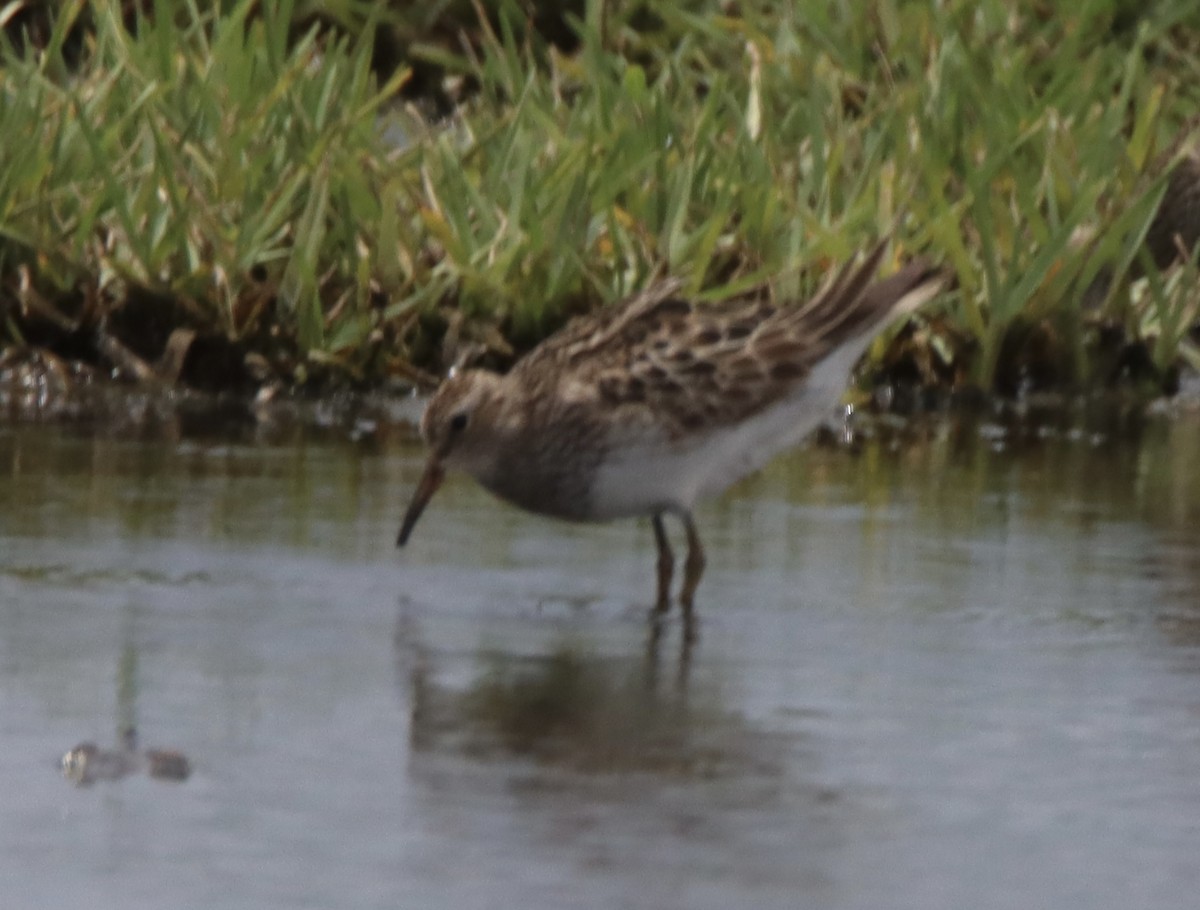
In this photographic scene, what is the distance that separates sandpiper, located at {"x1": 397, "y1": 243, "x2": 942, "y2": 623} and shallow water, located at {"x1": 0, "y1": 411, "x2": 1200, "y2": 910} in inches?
8.8

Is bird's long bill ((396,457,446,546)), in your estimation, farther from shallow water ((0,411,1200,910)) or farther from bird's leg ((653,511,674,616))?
bird's leg ((653,511,674,616))

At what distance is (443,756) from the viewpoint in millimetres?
5914

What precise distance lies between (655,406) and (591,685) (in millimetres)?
1586

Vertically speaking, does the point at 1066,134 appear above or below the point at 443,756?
above

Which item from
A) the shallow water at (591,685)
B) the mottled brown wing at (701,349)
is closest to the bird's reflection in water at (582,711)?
the shallow water at (591,685)

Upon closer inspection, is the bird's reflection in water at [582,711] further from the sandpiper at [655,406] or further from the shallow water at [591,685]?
the sandpiper at [655,406]

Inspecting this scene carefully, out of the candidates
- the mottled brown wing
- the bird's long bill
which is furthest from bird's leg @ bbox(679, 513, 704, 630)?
the bird's long bill

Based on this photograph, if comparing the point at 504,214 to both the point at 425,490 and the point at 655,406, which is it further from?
the point at 425,490

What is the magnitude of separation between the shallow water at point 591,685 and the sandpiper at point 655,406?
224mm

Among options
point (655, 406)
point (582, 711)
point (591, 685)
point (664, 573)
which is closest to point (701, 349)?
point (655, 406)

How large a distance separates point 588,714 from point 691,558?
149 centimetres

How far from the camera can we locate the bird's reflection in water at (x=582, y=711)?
19.6 feet

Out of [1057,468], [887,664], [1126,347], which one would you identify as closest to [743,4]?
[1126,347]

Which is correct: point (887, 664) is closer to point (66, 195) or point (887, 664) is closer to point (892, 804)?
point (892, 804)
